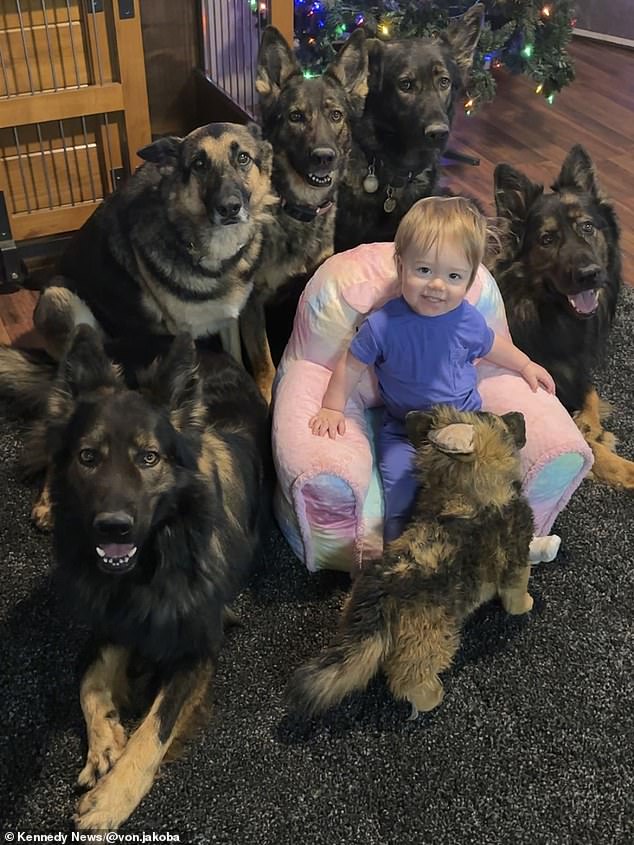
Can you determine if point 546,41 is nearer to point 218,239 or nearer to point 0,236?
point 218,239

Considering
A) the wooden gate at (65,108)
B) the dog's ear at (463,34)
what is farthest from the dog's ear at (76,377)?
the dog's ear at (463,34)

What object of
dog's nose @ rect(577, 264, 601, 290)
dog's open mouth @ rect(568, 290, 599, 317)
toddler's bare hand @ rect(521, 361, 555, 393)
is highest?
dog's nose @ rect(577, 264, 601, 290)

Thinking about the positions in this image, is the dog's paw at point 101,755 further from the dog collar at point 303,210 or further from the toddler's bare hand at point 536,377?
the dog collar at point 303,210

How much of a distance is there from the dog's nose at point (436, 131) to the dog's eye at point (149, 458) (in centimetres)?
160

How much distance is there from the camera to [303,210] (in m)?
2.53

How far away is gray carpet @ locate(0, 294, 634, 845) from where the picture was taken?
5.08 ft

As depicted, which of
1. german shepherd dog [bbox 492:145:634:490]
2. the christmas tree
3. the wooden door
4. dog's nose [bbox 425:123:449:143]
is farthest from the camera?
the christmas tree

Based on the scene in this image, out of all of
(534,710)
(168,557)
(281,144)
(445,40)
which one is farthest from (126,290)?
(534,710)

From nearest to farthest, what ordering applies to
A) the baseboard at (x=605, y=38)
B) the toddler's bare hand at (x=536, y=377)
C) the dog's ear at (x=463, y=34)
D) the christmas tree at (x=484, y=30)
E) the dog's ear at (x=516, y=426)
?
the dog's ear at (x=516, y=426) → the toddler's bare hand at (x=536, y=377) → the dog's ear at (x=463, y=34) → the christmas tree at (x=484, y=30) → the baseboard at (x=605, y=38)

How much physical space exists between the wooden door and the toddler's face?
166 cm

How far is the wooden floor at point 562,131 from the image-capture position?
389 cm

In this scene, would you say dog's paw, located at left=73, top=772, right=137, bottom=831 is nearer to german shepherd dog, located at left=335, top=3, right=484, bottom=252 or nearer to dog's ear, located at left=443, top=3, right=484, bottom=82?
german shepherd dog, located at left=335, top=3, right=484, bottom=252

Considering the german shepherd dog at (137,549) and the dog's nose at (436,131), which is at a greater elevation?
the dog's nose at (436,131)

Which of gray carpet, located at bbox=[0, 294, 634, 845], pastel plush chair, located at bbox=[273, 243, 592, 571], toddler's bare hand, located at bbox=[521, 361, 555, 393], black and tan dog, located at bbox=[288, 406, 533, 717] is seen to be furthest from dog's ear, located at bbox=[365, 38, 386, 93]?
gray carpet, located at bbox=[0, 294, 634, 845]
